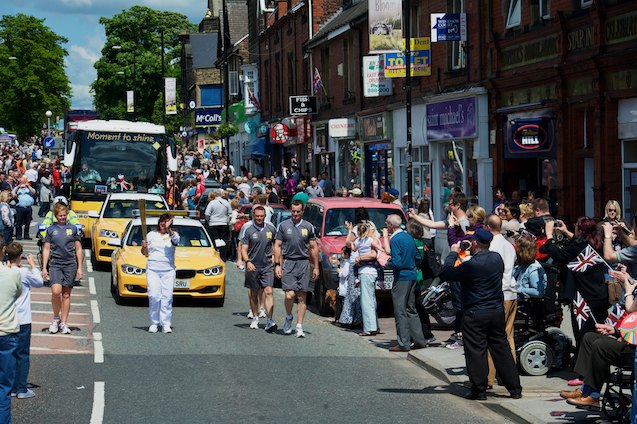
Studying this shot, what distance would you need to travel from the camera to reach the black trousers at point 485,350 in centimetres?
1132

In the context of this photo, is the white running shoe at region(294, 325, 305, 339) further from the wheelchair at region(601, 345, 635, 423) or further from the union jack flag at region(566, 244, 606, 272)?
the wheelchair at region(601, 345, 635, 423)

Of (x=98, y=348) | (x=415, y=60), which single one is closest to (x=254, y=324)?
(x=98, y=348)

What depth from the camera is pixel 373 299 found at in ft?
53.3

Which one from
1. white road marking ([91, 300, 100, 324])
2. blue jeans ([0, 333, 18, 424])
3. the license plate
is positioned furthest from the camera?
the license plate

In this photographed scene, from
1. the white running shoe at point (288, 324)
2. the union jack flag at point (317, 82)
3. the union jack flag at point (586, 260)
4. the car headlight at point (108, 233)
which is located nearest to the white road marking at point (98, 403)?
the white running shoe at point (288, 324)

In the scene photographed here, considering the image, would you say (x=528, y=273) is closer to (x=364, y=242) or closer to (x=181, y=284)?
(x=364, y=242)

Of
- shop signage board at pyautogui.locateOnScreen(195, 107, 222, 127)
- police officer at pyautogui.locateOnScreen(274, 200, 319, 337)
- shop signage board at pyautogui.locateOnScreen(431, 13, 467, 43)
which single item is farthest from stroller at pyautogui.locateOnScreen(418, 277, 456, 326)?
shop signage board at pyautogui.locateOnScreen(195, 107, 222, 127)

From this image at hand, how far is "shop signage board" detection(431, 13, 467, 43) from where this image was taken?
88.6 feet

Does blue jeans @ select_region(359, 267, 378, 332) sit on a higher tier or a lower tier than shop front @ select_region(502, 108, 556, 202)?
lower

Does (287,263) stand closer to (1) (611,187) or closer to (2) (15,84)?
(1) (611,187)

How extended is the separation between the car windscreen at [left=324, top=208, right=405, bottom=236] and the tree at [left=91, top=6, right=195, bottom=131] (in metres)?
74.0

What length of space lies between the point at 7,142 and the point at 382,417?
80.1 metres

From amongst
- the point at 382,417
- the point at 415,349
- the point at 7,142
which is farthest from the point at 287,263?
the point at 7,142

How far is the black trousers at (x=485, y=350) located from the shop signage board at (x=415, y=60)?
1856cm
